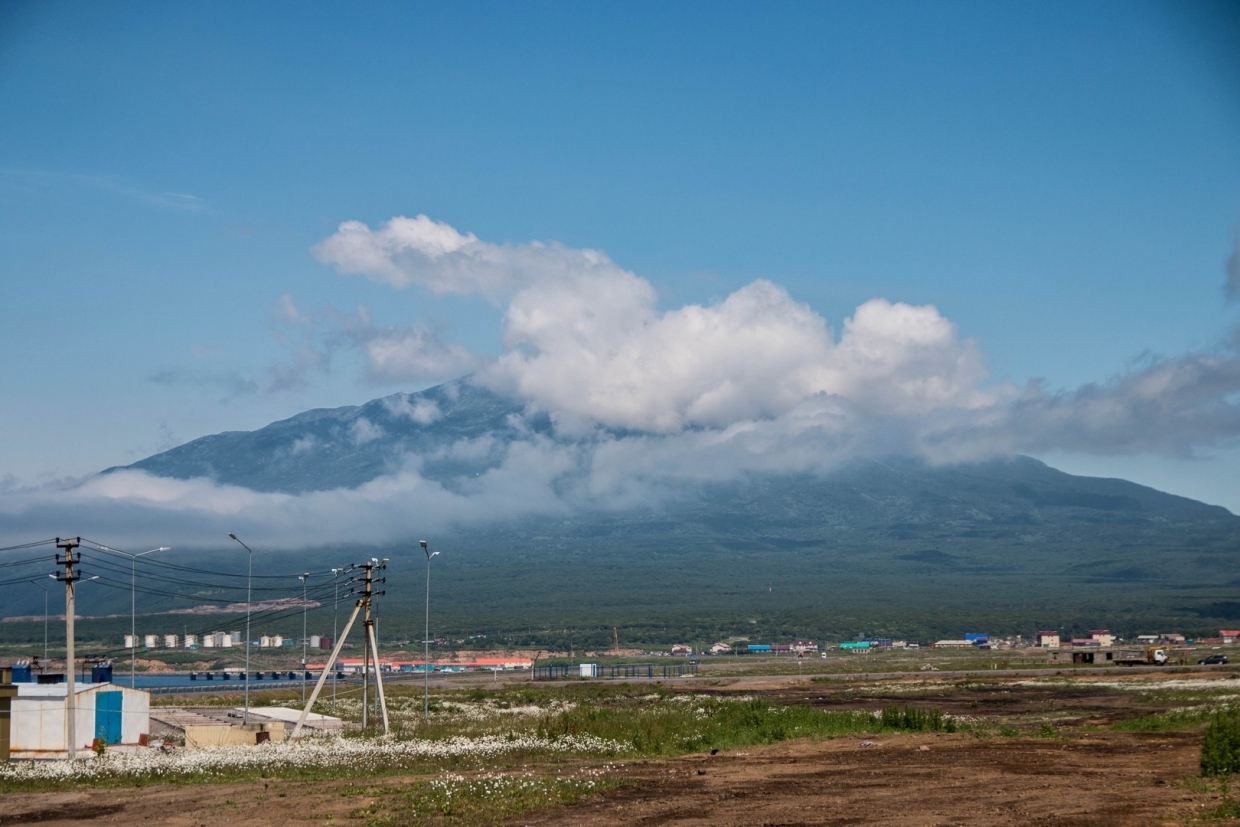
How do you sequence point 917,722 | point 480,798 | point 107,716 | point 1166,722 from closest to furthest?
1. point 480,798
2. point 1166,722
3. point 917,722
4. point 107,716

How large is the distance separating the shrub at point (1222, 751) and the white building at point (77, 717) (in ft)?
122

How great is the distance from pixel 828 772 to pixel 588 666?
324 feet

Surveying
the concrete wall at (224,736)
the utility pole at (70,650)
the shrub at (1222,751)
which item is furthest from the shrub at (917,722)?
the utility pole at (70,650)

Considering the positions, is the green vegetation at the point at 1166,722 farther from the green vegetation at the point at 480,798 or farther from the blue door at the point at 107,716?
the blue door at the point at 107,716

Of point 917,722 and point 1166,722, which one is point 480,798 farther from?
point 1166,722

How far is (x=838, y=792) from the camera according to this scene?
3000cm

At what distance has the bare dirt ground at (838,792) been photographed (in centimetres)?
2632

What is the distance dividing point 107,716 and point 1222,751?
136ft

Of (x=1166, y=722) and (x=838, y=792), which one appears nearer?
(x=838, y=792)

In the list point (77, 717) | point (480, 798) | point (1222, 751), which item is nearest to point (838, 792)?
point (480, 798)

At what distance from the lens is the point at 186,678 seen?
180125mm

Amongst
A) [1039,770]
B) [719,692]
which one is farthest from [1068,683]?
[1039,770]

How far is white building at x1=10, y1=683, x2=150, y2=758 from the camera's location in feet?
155

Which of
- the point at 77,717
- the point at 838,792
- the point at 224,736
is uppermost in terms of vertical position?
the point at 77,717
